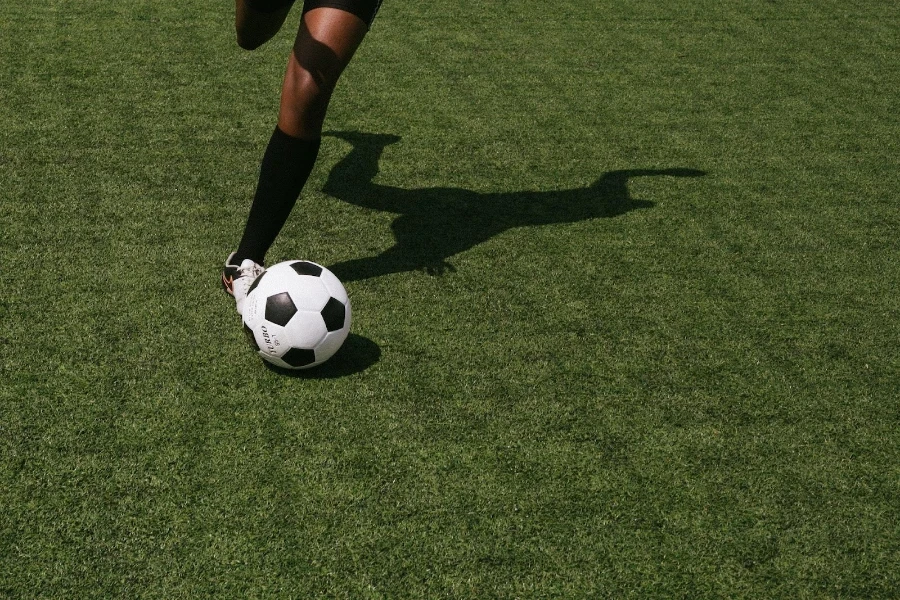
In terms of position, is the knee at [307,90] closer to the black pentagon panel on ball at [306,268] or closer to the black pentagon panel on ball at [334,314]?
the black pentagon panel on ball at [306,268]

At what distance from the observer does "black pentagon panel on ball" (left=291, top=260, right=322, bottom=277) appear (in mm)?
2799

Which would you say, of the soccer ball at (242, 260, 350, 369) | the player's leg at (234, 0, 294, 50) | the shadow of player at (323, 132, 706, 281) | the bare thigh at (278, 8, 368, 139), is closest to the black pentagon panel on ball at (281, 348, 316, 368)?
the soccer ball at (242, 260, 350, 369)

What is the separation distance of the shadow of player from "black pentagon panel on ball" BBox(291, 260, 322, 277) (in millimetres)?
453

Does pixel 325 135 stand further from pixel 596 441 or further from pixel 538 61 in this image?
pixel 596 441

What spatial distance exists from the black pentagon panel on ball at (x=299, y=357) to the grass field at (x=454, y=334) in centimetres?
7

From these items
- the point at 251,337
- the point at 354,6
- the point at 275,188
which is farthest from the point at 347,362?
the point at 354,6

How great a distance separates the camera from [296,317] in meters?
2.67

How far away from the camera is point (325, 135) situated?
4.33 metres

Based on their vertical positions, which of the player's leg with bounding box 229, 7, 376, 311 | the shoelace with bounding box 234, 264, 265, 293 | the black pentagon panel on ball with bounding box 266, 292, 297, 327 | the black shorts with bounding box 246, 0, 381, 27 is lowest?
the shoelace with bounding box 234, 264, 265, 293

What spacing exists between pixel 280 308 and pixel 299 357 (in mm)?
155

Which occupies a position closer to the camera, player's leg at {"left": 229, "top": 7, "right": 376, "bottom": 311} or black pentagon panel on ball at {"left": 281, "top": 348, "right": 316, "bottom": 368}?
black pentagon panel on ball at {"left": 281, "top": 348, "right": 316, "bottom": 368}

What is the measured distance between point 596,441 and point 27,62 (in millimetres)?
3787

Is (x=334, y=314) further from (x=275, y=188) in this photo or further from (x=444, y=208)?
(x=444, y=208)

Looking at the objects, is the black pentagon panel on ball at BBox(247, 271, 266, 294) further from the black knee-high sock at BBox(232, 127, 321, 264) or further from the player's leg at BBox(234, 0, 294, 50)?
the player's leg at BBox(234, 0, 294, 50)
